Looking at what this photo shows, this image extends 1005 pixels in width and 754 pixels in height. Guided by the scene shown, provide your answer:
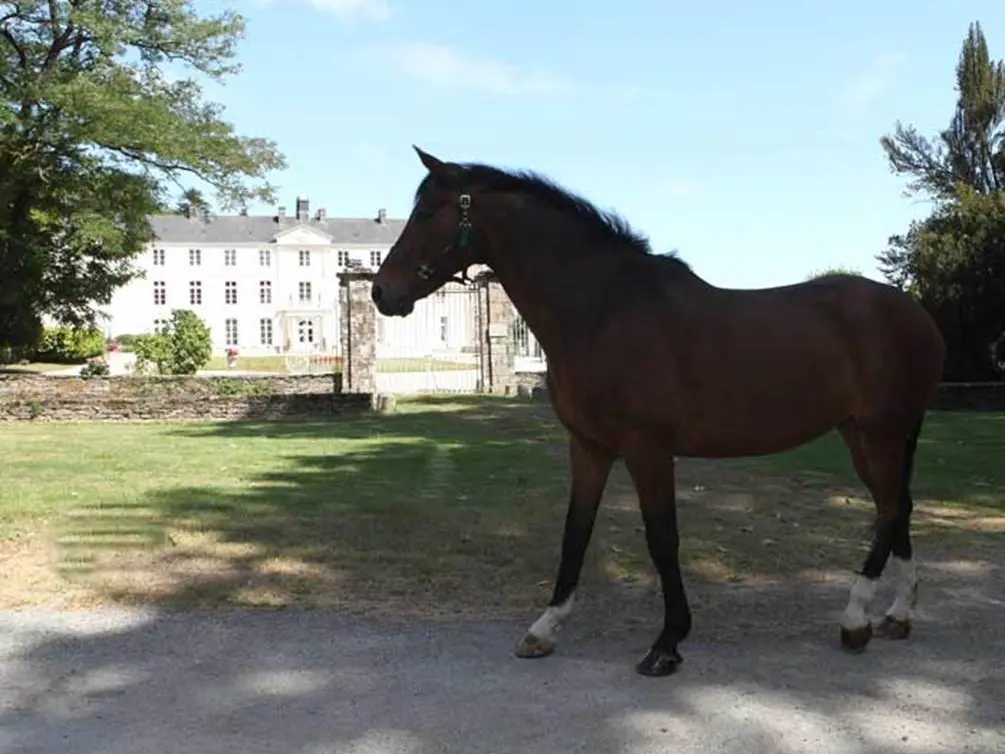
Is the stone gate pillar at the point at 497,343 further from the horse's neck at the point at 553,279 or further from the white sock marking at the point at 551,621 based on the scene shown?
the white sock marking at the point at 551,621

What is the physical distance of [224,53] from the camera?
86.7ft

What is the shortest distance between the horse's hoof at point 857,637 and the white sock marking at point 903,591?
337mm

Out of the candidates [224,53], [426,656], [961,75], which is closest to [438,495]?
[426,656]

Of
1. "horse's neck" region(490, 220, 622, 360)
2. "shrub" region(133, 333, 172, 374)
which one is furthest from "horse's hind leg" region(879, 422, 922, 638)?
"shrub" region(133, 333, 172, 374)

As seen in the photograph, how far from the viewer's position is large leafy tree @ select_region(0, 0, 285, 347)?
23.6 meters

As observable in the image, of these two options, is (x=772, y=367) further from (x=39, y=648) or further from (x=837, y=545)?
(x=39, y=648)

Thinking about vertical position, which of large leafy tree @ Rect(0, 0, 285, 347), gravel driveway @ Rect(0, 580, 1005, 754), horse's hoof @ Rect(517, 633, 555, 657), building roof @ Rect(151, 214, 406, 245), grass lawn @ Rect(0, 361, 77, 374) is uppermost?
building roof @ Rect(151, 214, 406, 245)

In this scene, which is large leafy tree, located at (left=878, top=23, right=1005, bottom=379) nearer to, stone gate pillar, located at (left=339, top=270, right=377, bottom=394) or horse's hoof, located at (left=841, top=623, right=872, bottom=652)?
stone gate pillar, located at (left=339, top=270, right=377, bottom=394)

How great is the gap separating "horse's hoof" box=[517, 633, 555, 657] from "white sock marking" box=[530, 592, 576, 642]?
0.5 inches

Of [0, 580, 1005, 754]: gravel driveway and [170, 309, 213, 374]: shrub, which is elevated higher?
[170, 309, 213, 374]: shrub

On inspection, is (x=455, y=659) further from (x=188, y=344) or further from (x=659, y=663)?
(x=188, y=344)

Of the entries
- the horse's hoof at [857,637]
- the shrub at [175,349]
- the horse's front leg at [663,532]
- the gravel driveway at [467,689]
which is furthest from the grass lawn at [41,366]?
the horse's hoof at [857,637]

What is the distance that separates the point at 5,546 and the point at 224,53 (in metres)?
22.3

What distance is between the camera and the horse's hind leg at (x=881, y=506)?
4543 mm
